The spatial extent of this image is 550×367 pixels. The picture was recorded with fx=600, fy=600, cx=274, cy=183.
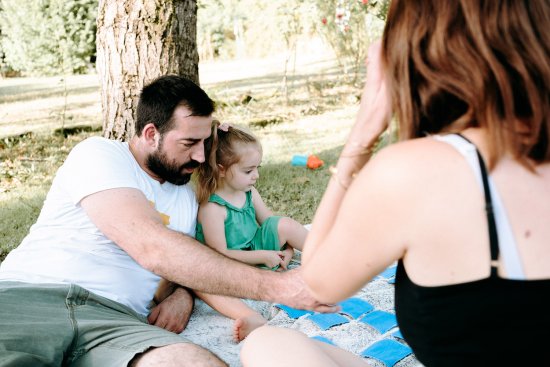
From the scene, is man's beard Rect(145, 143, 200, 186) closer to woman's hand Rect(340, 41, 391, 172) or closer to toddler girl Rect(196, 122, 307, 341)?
toddler girl Rect(196, 122, 307, 341)

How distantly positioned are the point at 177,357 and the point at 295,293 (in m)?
0.53

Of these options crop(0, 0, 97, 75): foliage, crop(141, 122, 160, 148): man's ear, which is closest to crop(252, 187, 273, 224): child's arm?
crop(141, 122, 160, 148): man's ear

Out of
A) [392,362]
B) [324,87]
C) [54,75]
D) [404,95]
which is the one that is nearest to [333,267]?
[404,95]

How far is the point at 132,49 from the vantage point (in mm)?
4352

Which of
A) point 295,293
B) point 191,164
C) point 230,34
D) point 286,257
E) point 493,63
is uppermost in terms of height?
point 493,63

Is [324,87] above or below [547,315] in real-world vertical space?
below

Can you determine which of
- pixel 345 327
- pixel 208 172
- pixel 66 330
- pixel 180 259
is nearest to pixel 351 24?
pixel 208 172

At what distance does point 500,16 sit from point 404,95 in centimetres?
28

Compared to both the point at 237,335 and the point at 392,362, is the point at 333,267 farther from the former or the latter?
the point at 237,335

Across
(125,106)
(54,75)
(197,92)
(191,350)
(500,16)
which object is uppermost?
(500,16)

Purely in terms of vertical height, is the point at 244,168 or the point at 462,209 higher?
the point at 462,209

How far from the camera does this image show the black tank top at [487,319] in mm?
1333

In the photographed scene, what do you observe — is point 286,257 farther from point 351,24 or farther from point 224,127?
point 351,24

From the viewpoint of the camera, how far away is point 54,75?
16266mm
